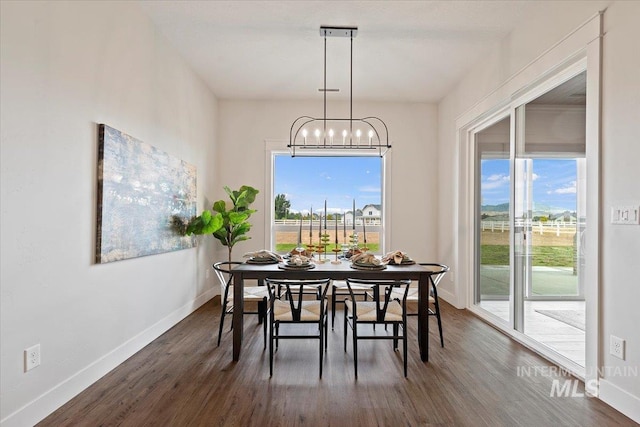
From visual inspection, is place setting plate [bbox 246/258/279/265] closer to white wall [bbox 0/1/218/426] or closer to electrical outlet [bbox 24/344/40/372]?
white wall [bbox 0/1/218/426]

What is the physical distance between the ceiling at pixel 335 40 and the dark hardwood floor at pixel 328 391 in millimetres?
2949

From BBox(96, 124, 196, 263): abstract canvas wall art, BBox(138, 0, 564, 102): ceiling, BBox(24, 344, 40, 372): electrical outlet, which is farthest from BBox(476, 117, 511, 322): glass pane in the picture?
BBox(24, 344, 40, 372): electrical outlet

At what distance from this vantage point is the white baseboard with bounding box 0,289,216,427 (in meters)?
1.96

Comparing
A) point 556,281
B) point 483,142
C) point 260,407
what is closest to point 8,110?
point 260,407

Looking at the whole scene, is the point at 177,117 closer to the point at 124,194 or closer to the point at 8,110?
the point at 124,194

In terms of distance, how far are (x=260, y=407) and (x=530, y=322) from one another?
2.58m

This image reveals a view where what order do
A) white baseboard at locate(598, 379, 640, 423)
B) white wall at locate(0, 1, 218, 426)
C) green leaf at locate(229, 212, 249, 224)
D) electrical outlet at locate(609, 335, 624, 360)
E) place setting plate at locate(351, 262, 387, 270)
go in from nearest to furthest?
1. white wall at locate(0, 1, 218, 426)
2. white baseboard at locate(598, 379, 640, 423)
3. electrical outlet at locate(609, 335, 624, 360)
4. place setting plate at locate(351, 262, 387, 270)
5. green leaf at locate(229, 212, 249, 224)

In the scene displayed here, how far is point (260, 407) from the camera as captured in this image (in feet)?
7.30

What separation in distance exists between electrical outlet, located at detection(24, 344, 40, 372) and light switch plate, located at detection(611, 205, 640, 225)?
349 centimetres

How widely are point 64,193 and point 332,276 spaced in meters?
1.89

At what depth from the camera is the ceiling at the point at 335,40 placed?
3.19 meters

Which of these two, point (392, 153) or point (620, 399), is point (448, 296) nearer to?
point (392, 153)

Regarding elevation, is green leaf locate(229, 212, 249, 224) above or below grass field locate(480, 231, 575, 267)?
above

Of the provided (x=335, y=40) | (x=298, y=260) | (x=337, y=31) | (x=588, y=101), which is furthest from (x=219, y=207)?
(x=588, y=101)
